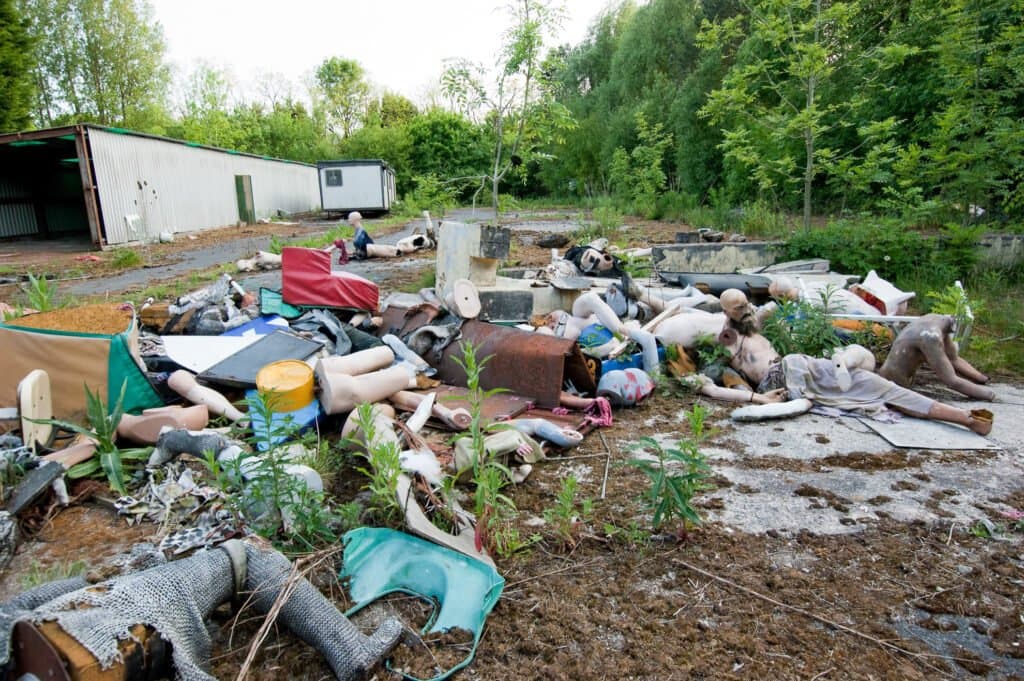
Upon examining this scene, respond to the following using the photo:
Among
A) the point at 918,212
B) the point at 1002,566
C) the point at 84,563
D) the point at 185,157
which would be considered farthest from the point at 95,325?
the point at 185,157

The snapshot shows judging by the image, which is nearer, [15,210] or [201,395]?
[201,395]

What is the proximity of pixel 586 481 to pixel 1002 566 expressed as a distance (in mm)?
1728

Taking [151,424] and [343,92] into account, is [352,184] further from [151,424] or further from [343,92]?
[343,92]

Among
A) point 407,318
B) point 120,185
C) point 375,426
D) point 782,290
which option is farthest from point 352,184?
point 375,426

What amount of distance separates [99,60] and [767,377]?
34.9 meters

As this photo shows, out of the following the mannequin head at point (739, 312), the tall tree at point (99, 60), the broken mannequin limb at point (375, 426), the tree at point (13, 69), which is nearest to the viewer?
the broken mannequin limb at point (375, 426)

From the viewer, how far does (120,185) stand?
13688 mm

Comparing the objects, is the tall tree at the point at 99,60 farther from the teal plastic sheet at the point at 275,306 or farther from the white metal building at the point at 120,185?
the teal plastic sheet at the point at 275,306

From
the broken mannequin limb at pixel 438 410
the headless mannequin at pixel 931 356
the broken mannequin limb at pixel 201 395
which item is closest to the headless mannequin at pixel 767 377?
the headless mannequin at pixel 931 356

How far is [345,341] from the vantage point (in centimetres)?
482

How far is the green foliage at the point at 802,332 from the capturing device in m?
4.70

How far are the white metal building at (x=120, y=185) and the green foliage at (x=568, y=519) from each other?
47.3ft

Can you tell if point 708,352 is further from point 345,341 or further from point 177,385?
point 177,385

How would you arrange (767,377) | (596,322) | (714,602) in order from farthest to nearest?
(596,322)
(767,377)
(714,602)
